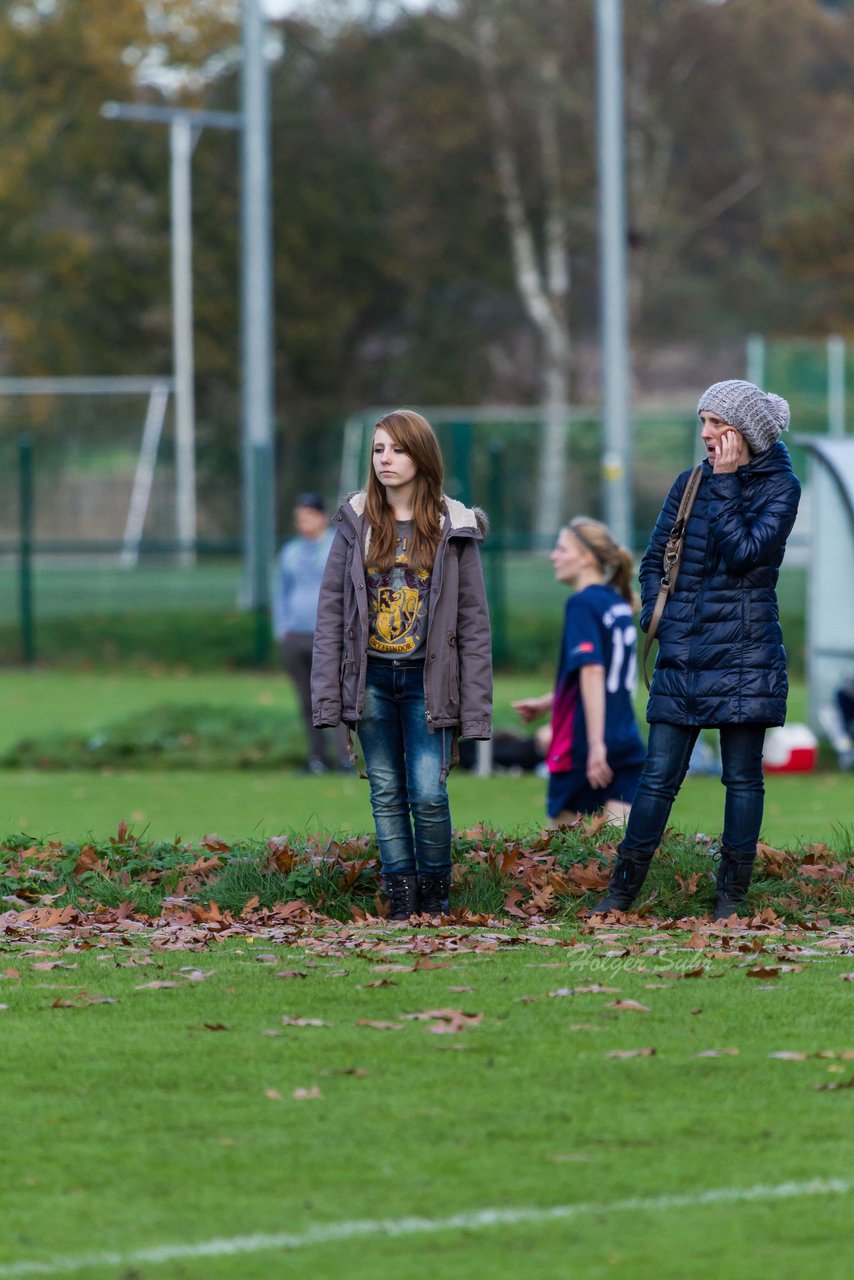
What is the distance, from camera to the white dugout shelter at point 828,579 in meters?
16.5

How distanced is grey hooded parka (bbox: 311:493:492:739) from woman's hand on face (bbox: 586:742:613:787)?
166cm

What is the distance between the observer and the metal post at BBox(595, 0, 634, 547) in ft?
63.8

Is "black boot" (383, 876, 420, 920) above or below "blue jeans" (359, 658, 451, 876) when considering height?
below

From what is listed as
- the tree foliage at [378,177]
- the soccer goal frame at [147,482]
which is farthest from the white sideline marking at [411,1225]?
the tree foliage at [378,177]

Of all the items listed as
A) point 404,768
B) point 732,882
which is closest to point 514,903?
point 404,768

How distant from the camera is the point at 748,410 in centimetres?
730

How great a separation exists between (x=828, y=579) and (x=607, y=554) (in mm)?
7460

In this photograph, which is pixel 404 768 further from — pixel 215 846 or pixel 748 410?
pixel 748 410

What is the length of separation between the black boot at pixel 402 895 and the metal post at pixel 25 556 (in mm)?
17154

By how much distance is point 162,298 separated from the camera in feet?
154

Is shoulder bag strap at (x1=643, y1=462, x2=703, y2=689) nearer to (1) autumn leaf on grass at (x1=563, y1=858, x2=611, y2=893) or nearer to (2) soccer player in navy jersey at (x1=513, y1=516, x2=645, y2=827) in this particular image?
(1) autumn leaf on grass at (x1=563, y1=858, x2=611, y2=893)

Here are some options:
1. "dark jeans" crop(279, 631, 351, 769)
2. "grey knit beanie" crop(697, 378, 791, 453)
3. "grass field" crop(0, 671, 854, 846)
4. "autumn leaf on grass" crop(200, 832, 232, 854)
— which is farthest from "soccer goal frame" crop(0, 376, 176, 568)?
"grey knit beanie" crop(697, 378, 791, 453)

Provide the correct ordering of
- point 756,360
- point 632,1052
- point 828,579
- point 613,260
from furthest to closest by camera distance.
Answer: point 756,360 < point 613,260 < point 828,579 < point 632,1052

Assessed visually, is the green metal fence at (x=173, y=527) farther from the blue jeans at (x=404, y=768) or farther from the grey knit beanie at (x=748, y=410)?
the grey knit beanie at (x=748, y=410)
